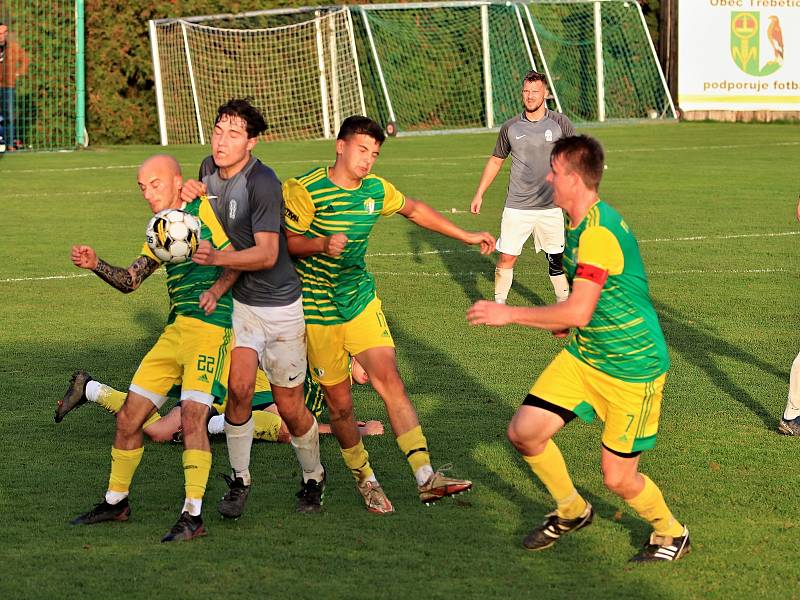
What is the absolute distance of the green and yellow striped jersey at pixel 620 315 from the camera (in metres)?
6.25

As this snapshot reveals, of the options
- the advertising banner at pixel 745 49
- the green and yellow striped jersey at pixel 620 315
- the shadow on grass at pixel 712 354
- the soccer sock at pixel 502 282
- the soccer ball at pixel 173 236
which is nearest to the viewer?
the green and yellow striped jersey at pixel 620 315

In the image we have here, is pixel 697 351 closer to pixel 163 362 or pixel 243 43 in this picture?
pixel 163 362

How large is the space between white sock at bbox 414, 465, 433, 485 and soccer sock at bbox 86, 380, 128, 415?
8.54 feet

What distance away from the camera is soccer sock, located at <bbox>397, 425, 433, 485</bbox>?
289 inches

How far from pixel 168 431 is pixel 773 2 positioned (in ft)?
98.5

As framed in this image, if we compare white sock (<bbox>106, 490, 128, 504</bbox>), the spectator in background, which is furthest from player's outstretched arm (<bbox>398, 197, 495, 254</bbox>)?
the spectator in background

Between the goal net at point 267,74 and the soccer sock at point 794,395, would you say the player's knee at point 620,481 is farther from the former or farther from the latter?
the goal net at point 267,74

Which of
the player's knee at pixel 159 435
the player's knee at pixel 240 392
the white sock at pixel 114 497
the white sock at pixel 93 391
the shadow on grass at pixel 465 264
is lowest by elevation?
the shadow on grass at pixel 465 264

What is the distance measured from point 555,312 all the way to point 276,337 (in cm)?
173

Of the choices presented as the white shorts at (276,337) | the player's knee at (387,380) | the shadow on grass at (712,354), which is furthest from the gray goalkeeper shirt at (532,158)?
the white shorts at (276,337)

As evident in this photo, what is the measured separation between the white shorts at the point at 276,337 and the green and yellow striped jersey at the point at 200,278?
7 centimetres

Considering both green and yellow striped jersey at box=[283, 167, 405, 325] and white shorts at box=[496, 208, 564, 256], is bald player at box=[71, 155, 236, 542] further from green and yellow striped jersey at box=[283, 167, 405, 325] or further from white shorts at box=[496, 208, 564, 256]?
white shorts at box=[496, 208, 564, 256]

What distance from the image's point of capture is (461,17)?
119 feet

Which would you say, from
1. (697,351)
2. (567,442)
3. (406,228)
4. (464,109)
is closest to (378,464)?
(567,442)
